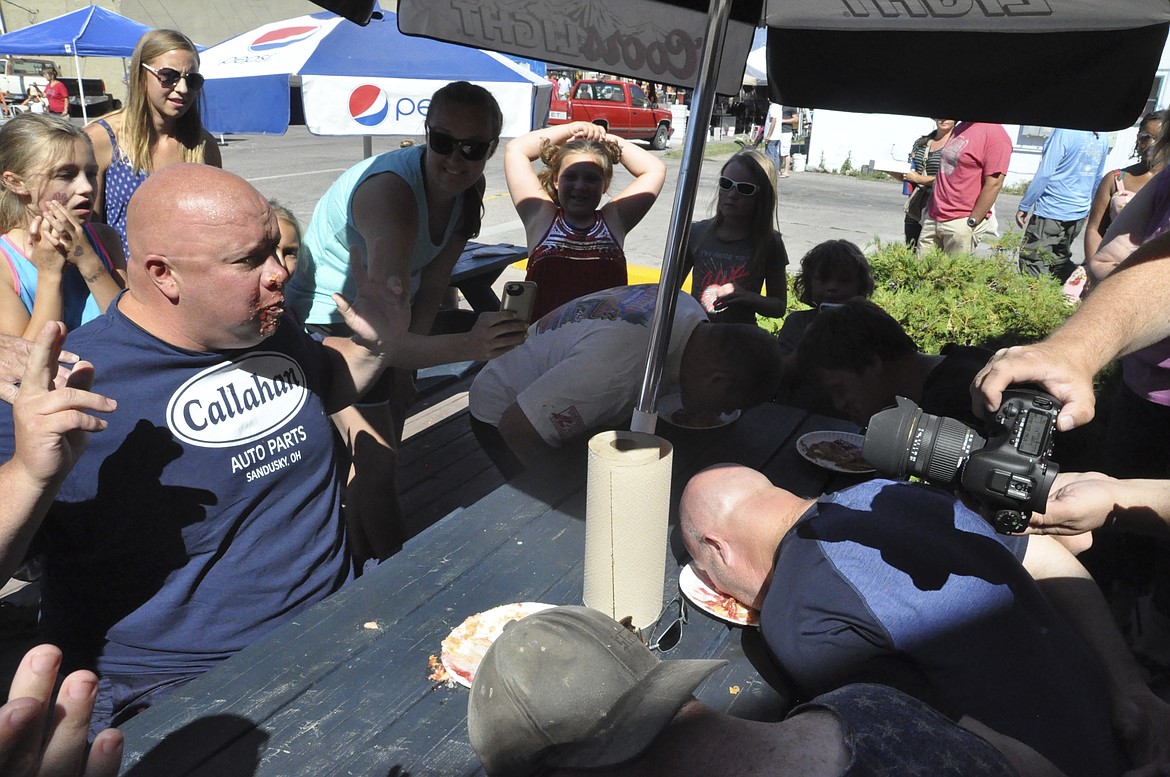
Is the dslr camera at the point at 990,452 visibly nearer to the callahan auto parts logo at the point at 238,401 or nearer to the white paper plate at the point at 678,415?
the white paper plate at the point at 678,415

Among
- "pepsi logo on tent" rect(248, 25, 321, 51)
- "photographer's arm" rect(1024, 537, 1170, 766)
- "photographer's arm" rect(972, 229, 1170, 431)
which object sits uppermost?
"pepsi logo on tent" rect(248, 25, 321, 51)

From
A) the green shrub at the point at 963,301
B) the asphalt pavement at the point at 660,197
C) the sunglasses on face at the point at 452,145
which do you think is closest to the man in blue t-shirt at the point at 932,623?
the sunglasses on face at the point at 452,145

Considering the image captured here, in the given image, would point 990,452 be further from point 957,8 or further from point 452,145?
point 452,145

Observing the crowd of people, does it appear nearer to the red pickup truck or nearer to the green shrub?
the green shrub

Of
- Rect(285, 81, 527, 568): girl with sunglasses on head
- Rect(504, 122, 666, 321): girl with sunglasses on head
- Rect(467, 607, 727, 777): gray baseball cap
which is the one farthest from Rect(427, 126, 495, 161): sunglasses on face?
Rect(467, 607, 727, 777): gray baseball cap

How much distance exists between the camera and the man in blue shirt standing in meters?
6.99

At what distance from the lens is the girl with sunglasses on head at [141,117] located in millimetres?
3486

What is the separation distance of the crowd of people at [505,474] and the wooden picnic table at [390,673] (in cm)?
25

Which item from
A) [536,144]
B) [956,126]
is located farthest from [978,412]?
[956,126]

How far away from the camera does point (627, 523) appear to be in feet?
5.48

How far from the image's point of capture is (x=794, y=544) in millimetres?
1720

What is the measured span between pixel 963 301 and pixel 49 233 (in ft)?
15.3

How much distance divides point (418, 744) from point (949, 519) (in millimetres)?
1171

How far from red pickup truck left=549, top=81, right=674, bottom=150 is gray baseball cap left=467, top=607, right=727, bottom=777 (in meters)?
20.0
